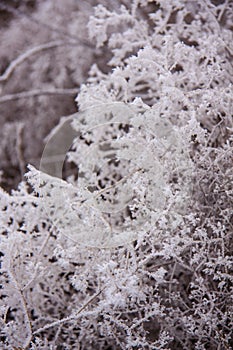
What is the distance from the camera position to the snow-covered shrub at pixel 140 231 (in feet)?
2.26

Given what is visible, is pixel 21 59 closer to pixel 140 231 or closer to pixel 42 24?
pixel 42 24

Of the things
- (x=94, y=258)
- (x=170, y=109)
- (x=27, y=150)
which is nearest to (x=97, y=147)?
(x=170, y=109)

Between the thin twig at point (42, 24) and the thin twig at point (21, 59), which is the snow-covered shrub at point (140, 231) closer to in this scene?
the thin twig at point (21, 59)

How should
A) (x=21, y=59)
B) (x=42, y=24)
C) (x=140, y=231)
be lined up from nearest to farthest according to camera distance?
(x=140, y=231) → (x=21, y=59) → (x=42, y=24)

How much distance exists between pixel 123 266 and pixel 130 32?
46 cm

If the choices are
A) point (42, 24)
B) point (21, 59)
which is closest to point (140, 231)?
point (21, 59)

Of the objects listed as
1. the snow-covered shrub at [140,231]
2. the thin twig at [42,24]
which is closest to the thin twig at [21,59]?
the thin twig at [42,24]

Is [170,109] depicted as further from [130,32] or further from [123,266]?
[123,266]

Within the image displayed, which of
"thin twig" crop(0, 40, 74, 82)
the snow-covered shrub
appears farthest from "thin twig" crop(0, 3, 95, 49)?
the snow-covered shrub

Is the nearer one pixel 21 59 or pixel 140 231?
pixel 140 231

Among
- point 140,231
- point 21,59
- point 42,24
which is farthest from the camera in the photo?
point 42,24

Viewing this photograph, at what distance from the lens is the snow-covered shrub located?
69 centimetres

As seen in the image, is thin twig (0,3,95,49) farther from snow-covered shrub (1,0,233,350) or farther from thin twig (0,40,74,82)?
snow-covered shrub (1,0,233,350)

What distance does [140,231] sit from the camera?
696mm
